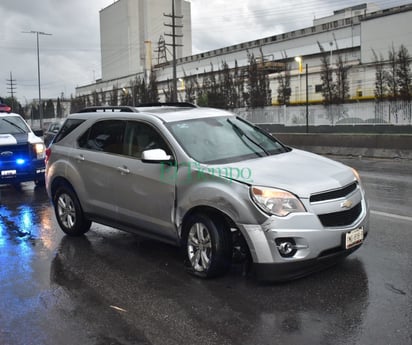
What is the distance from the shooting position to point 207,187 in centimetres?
494

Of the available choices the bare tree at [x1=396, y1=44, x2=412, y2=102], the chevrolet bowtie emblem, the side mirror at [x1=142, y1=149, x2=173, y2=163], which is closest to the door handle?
the side mirror at [x1=142, y1=149, x2=173, y2=163]

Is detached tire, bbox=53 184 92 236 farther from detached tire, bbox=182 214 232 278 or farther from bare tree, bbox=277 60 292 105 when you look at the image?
bare tree, bbox=277 60 292 105

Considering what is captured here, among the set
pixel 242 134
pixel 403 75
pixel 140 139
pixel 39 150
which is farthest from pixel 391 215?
pixel 403 75

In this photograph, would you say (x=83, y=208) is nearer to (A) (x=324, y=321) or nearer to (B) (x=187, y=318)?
(B) (x=187, y=318)

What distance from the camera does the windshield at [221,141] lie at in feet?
17.8

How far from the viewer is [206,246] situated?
5012mm

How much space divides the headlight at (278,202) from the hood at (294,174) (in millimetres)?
59

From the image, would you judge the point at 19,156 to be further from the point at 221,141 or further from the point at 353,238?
the point at 353,238

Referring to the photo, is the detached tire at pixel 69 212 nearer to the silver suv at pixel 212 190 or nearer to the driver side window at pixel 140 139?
the silver suv at pixel 212 190

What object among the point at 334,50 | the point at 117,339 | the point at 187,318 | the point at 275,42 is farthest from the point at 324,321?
the point at 275,42

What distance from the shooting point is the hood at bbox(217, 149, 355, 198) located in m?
4.66

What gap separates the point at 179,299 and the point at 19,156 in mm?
8399

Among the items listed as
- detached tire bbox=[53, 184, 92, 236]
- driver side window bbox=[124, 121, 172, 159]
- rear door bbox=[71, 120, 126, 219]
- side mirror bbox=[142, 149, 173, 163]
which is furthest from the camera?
detached tire bbox=[53, 184, 92, 236]

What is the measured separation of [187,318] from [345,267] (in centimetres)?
195
